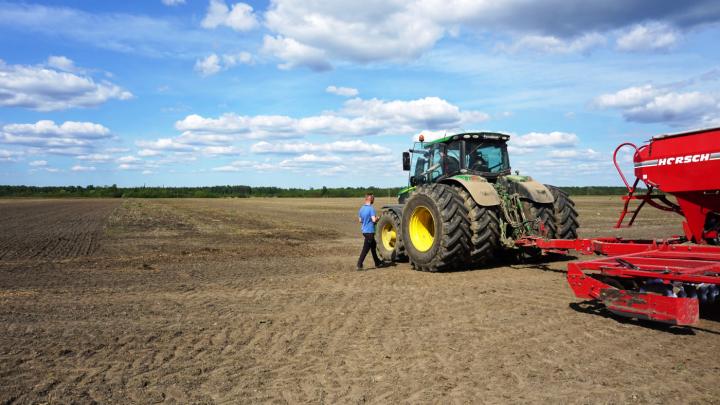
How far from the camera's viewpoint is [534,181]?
991cm

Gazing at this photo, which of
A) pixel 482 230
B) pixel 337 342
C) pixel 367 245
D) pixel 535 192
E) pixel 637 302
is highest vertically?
pixel 535 192

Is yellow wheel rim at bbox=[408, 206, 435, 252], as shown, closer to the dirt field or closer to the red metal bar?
the dirt field

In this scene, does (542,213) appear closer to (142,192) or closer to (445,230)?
→ (445,230)

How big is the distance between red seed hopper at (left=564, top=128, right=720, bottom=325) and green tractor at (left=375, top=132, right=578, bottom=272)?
1513mm

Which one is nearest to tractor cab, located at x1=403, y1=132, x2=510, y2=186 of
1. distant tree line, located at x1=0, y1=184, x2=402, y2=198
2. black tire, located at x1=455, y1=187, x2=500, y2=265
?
black tire, located at x1=455, y1=187, x2=500, y2=265

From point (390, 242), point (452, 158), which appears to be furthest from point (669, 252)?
point (390, 242)

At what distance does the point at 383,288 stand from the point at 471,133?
12.4ft

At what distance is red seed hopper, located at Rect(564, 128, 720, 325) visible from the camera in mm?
5234

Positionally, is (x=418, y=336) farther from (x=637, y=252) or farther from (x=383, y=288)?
(x=637, y=252)

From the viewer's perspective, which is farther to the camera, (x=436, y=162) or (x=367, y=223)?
(x=436, y=162)

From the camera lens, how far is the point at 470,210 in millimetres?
8969

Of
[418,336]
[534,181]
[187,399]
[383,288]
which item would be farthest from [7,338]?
[534,181]

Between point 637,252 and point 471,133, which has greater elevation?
point 471,133

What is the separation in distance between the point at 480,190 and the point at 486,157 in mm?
1609
